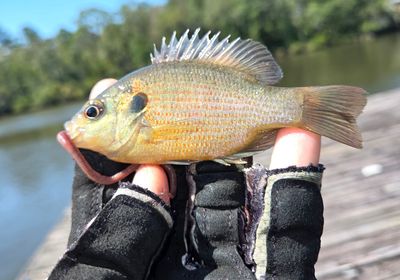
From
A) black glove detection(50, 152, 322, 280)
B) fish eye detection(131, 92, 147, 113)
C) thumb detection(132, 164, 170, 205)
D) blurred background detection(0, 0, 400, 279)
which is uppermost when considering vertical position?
fish eye detection(131, 92, 147, 113)

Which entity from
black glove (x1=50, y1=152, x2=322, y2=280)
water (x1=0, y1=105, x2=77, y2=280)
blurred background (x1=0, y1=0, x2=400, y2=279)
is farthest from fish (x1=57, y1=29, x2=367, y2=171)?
blurred background (x1=0, y1=0, x2=400, y2=279)

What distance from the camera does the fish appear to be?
1.80m

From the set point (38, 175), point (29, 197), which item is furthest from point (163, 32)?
point (29, 197)

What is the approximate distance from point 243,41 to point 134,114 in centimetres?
51

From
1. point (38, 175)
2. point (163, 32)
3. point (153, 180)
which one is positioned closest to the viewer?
point (153, 180)

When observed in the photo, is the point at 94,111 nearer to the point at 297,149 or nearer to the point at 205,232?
the point at 205,232

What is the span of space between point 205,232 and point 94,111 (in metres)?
0.62

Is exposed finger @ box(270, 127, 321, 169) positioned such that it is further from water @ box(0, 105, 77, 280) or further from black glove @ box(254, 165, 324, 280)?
water @ box(0, 105, 77, 280)

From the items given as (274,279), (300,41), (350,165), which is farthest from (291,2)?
(274,279)

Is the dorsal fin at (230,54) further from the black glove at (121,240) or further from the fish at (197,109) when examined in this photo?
the black glove at (121,240)

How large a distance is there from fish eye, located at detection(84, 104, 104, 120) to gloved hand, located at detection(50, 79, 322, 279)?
1.08 feet

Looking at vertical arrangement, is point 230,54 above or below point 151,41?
above

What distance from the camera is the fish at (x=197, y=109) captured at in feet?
→ 5.91

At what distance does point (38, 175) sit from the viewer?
15.3 meters
